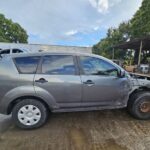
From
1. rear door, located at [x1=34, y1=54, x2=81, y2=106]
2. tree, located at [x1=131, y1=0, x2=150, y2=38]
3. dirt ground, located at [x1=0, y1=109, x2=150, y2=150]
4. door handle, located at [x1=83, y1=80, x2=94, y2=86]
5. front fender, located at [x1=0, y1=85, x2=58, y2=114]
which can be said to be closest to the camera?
dirt ground, located at [x1=0, y1=109, x2=150, y2=150]

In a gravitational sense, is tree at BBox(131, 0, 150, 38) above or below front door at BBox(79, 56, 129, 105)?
above

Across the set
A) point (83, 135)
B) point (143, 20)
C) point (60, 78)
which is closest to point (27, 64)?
point (60, 78)

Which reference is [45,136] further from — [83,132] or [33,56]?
[33,56]

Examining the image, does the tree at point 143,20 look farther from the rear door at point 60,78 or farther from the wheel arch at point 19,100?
the wheel arch at point 19,100

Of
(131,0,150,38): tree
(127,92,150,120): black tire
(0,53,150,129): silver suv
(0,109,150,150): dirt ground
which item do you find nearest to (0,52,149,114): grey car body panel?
(0,53,150,129): silver suv

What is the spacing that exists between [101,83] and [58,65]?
1092 mm

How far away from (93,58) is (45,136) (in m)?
2.08

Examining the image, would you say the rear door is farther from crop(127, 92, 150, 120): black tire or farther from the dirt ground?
crop(127, 92, 150, 120): black tire

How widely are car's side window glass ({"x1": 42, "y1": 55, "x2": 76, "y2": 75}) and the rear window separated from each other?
199mm

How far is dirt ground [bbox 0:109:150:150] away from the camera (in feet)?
12.4

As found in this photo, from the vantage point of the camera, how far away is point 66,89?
182 inches

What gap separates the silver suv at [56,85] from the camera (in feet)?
14.7

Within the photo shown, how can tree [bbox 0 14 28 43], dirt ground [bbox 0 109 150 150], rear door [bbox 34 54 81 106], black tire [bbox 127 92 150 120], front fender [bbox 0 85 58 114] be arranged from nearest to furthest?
1. dirt ground [bbox 0 109 150 150]
2. front fender [bbox 0 85 58 114]
3. rear door [bbox 34 54 81 106]
4. black tire [bbox 127 92 150 120]
5. tree [bbox 0 14 28 43]

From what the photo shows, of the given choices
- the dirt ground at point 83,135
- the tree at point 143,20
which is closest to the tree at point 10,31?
the tree at point 143,20
